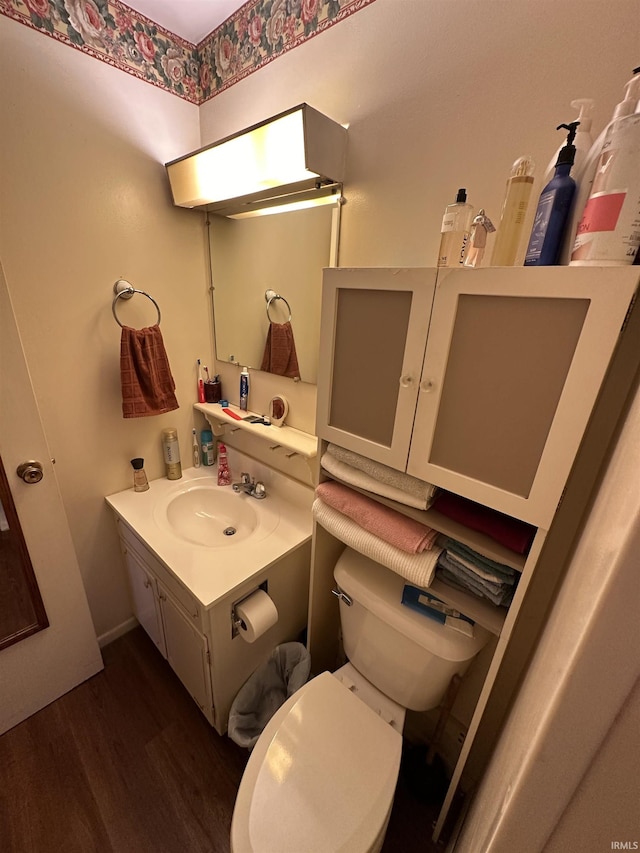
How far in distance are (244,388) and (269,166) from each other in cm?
82

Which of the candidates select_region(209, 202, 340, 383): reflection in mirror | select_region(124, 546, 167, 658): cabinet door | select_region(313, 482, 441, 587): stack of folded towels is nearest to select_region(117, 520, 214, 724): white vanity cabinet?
select_region(124, 546, 167, 658): cabinet door

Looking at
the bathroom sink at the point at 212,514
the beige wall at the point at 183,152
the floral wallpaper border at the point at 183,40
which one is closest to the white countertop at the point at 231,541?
the bathroom sink at the point at 212,514

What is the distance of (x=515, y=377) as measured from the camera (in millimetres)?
601

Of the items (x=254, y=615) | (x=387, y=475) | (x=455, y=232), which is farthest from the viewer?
(x=254, y=615)

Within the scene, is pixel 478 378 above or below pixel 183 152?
below

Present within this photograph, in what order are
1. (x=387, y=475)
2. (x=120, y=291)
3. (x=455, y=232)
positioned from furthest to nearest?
1. (x=120, y=291)
2. (x=387, y=475)
3. (x=455, y=232)

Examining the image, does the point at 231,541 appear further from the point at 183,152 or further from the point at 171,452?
the point at 183,152

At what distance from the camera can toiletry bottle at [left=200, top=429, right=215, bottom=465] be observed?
169cm

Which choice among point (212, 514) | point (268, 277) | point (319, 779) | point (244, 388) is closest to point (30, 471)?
point (212, 514)

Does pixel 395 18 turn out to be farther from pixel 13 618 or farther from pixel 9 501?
pixel 13 618

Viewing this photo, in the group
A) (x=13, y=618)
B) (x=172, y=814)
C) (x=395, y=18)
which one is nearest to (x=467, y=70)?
(x=395, y=18)

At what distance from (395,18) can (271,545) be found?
5.23 feet

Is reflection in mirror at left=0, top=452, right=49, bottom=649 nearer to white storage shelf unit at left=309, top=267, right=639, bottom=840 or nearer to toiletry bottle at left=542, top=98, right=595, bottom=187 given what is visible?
white storage shelf unit at left=309, top=267, right=639, bottom=840

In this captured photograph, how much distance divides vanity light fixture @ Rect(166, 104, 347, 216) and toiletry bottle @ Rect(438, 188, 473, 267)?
1.62 feet
